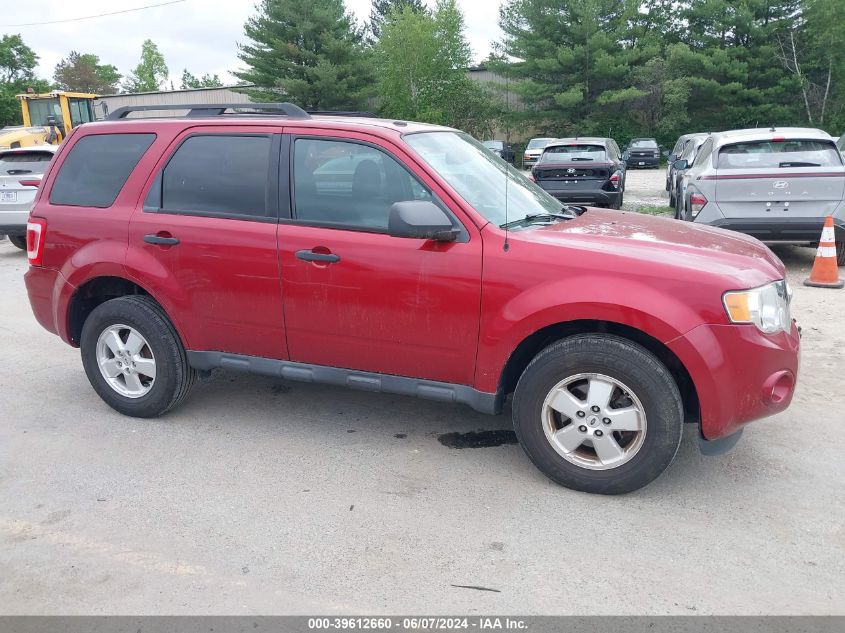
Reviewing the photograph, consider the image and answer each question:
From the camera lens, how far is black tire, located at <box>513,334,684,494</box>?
Result: 11.7 ft

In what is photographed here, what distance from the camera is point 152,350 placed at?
15.4ft

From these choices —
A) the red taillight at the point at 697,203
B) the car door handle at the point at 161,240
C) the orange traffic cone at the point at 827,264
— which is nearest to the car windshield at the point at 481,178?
the car door handle at the point at 161,240

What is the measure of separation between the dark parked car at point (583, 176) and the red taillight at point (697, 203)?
16.9 ft

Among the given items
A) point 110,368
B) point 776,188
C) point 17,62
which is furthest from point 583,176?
point 17,62

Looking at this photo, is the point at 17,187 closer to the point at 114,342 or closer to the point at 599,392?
the point at 114,342

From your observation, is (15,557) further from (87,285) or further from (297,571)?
(87,285)

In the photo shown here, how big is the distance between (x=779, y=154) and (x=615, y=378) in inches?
263

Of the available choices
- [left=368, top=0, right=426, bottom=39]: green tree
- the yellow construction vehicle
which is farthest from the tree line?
[left=368, top=0, right=426, bottom=39]: green tree

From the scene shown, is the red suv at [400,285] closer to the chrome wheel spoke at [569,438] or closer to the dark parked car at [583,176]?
the chrome wheel spoke at [569,438]

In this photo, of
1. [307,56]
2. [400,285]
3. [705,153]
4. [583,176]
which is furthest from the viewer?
[307,56]

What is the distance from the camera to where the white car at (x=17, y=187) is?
1153cm

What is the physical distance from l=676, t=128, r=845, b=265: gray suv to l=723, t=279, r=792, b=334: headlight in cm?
536

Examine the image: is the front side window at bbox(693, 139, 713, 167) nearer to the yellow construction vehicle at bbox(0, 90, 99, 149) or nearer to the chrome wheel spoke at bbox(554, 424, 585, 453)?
the chrome wheel spoke at bbox(554, 424, 585, 453)
